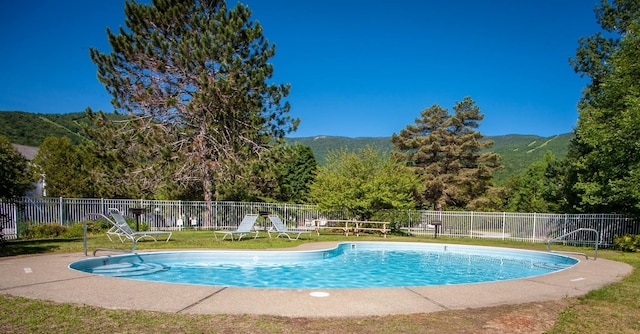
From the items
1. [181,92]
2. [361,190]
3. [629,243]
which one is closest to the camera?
[629,243]

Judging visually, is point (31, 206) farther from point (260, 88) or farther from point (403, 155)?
point (403, 155)

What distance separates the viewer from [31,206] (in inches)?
611

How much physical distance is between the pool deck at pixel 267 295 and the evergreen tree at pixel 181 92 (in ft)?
47.0

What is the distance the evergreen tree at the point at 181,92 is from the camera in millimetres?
20078

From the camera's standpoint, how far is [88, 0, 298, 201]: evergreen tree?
65.9 feet

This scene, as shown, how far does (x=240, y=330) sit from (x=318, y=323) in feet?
2.69

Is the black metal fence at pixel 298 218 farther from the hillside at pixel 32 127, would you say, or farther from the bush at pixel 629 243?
the hillside at pixel 32 127

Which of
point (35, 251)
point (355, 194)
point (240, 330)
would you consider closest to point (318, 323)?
point (240, 330)

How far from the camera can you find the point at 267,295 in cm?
512

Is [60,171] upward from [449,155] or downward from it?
downward

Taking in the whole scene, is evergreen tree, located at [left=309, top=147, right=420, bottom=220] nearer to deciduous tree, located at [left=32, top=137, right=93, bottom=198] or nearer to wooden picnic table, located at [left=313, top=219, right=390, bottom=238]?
wooden picnic table, located at [left=313, top=219, right=390, bottom=238]

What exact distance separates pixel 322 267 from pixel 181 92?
15.5m

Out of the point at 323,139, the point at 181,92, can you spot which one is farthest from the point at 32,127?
the point at 323,139

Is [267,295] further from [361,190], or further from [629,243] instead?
[361,190]
